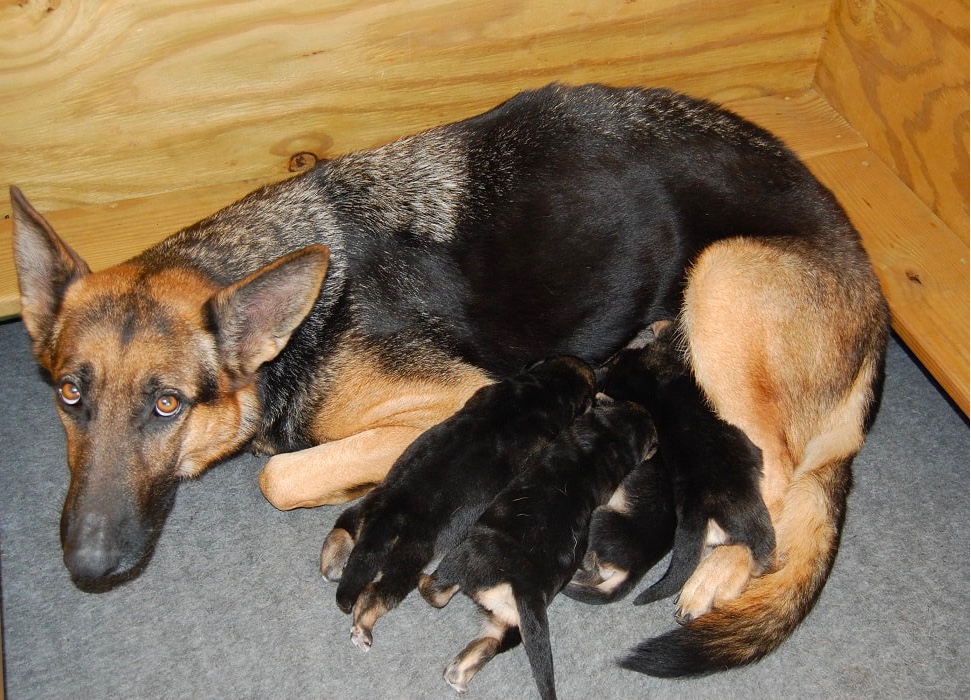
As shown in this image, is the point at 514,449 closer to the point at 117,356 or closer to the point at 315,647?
the point at 315,647

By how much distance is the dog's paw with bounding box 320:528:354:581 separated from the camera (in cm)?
315

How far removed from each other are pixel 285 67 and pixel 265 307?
138cm

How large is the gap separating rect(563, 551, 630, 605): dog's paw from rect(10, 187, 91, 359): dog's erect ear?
1.89 meters

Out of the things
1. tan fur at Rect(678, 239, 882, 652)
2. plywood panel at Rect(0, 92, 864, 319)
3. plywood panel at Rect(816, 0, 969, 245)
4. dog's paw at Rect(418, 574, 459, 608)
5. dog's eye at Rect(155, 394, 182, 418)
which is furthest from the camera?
plywood panel at Rect(0, 92, 864, 319)

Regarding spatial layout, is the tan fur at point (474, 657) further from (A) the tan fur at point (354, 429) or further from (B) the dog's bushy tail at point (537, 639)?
(A) the tan fur at point (354, 429)

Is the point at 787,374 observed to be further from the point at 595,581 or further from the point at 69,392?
the point at 69,392

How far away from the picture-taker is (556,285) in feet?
10.8

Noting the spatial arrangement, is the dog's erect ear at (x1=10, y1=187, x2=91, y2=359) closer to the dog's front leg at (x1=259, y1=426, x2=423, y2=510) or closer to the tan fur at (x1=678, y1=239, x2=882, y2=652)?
the dog's front leg at (x1=259, y1=426, x2=423, y2=510)

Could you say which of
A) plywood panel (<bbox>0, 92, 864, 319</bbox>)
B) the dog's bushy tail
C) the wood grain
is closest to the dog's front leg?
the dog's bushy tail

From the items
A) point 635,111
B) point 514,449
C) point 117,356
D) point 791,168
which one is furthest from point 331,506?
point 791,168

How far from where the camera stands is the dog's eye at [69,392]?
105 inches

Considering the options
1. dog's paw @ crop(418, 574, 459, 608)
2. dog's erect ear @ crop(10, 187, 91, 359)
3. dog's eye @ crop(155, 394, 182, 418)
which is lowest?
dog's paw @ crop(418, 574, 459, 608)

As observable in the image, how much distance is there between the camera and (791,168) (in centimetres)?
340

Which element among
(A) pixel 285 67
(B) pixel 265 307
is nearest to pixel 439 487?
(B) pixel 265 307
